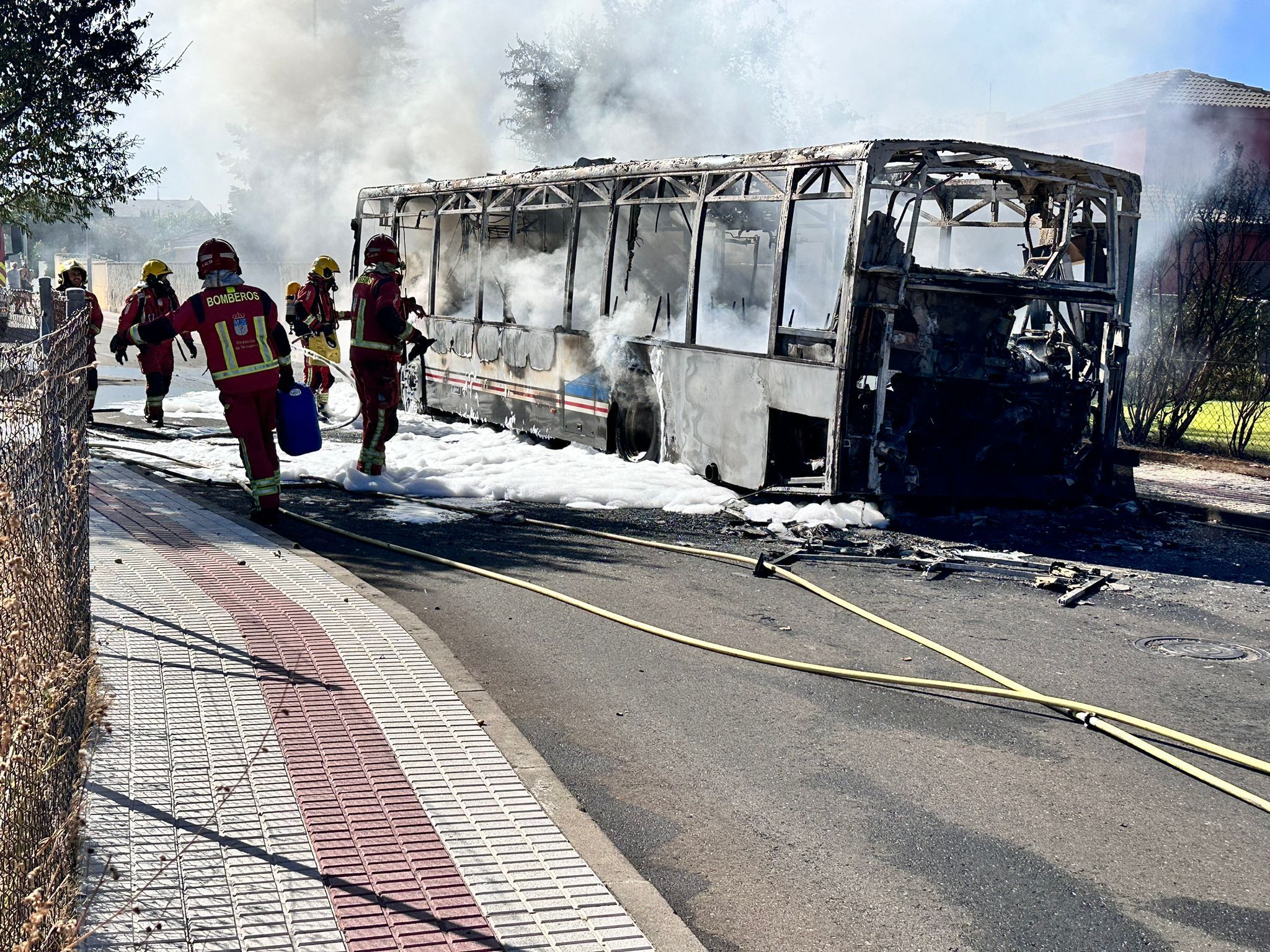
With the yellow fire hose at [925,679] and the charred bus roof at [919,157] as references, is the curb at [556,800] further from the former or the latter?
the charred bus roof at [919,157]

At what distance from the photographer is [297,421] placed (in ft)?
33.7

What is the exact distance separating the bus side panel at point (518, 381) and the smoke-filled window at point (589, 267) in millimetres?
266

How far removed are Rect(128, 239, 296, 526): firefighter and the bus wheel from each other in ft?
13.0

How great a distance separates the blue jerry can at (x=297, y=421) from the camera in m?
10.2

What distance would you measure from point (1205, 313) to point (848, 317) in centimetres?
858

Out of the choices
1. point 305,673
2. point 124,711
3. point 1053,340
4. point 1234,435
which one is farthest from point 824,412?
point 1234,435

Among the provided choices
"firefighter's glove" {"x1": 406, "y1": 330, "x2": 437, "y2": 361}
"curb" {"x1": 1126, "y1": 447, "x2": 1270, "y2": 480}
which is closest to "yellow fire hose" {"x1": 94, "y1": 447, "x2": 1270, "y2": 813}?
"firefighter's glove" {"x1": 406, "y1": 330, "x2": 437, "y2": 361}

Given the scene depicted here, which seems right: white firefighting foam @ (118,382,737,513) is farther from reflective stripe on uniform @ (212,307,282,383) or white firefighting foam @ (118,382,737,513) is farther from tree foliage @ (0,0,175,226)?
tree foliage @ (0,0,175,226)

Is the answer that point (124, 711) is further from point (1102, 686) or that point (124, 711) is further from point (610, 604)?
point (1102, 686)

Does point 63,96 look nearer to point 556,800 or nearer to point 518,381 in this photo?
point 518,381

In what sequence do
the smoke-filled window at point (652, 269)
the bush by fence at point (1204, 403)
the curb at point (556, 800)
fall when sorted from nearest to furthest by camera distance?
the curb at point (556, 800) → the smoke-filled window at point (652, 269) → the bush by fence at point (1204, 403)

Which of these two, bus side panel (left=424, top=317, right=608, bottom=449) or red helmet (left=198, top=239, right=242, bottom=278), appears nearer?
red helmet (left=198, top=239, right=242, bottom=278)

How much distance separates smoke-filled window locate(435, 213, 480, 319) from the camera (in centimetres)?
1648

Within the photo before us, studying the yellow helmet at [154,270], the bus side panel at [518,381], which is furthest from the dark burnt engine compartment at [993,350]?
the yellow helmet at [154,270]
